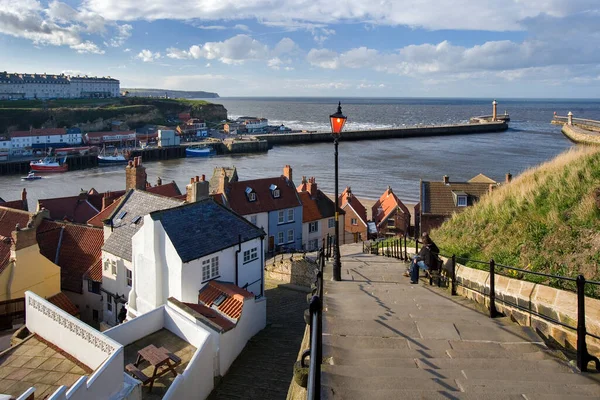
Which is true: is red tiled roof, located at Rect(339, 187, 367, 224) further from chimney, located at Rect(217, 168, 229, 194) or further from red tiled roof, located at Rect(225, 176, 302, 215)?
chimney, located at Rect(217, 168, 229, 194)

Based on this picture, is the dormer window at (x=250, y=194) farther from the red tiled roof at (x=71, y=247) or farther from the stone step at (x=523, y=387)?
the stone step at (x=523, y=387)

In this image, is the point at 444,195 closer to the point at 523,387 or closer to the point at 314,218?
the point at 314,218

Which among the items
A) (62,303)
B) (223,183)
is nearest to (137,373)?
(62,303)

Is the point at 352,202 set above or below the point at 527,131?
below

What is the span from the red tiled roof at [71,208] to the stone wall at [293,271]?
15551 millimetres

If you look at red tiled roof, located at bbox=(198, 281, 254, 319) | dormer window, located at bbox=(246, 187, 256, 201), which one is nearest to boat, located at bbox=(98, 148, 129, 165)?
dormer window, located at bbox=(246, 187, 256, 201)

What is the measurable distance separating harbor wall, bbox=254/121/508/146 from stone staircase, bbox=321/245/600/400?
111 metres

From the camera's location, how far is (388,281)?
486 inches

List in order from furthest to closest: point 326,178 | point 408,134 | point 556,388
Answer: point 408,134
point 326,178
point 556,388

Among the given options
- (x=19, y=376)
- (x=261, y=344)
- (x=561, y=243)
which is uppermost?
(x=561, y=243)

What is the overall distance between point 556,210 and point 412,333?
556cm

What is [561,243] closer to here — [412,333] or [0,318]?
[412,333]

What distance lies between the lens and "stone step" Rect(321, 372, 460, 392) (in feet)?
18.0

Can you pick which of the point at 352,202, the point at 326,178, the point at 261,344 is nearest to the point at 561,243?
the point at 261,344
